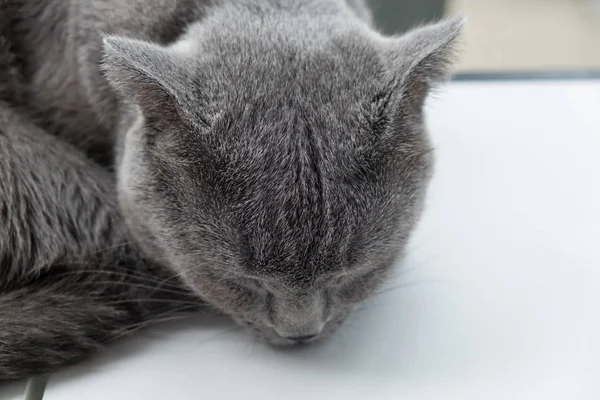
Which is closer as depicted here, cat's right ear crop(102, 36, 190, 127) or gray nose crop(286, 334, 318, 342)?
cat's right ear crop(102, 36, 190, 127)

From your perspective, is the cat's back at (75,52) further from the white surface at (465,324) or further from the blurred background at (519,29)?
the blurred background at (519,29)

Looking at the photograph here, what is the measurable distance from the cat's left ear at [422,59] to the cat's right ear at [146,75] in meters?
0.29

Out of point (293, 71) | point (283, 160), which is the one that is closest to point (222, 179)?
point (283, 160)

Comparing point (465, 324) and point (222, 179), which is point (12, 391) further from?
point (465, 324)

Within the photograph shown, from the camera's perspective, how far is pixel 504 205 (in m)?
1.34

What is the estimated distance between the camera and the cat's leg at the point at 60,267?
979 mm

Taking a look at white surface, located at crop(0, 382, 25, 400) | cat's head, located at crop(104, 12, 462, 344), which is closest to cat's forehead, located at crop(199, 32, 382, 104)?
cat's head, located at crop(104, 12, 462, 344)

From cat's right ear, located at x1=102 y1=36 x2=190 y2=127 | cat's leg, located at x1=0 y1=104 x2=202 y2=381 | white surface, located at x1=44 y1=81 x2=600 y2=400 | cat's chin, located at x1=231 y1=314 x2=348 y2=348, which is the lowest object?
white surface, located at x1=44 y1=81 x2=600 y2=400

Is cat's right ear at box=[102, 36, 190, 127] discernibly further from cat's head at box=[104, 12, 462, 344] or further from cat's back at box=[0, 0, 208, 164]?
cat's back at box=[0, 0, 208, 164]

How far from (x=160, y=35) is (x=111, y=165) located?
264 mm

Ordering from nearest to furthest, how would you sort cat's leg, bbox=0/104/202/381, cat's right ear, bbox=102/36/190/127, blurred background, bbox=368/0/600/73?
cat's right ear, bbox=102/36/190/127, cat's leg, bbox=0/104/202/381, blurred background, bbox=368/0/600/73

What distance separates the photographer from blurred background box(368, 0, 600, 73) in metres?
1.83

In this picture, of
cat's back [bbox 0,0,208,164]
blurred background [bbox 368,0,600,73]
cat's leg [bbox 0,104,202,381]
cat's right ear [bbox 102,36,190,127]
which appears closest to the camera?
cat's right ear [bbox 102,36,190,127]

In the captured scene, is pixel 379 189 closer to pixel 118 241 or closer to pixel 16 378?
pixel 118 241
